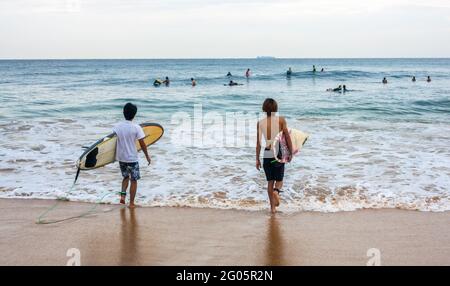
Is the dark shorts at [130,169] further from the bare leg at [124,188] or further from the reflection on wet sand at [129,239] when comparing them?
the reflection on wet sand at [129,239]

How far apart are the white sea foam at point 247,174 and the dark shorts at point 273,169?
2.10 ft

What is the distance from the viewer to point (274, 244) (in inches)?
189

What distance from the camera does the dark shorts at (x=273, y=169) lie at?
5762mm

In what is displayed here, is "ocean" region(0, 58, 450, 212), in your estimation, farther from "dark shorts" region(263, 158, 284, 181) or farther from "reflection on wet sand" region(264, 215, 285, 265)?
"reflection on wet sand" region(264, 215, 285, 265)

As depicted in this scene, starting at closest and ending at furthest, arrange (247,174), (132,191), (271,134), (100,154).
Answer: (271,134) → (132,191) → (100,154) → (247,174)

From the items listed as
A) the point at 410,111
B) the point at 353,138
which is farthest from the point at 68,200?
the point at 410,111

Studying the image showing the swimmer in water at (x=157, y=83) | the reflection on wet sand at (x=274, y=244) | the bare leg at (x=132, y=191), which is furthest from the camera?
the swimmer in water at (x=157, y=83)

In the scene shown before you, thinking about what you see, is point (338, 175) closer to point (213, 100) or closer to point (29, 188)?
point (29, 188)

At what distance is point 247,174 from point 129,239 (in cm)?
355

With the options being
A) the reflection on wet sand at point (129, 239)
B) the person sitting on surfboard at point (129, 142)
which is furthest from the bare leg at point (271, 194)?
the reflection on wet sand at point (129, 239)

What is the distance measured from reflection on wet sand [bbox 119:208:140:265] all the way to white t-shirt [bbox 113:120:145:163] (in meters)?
0.78

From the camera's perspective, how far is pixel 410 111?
61.8 feet

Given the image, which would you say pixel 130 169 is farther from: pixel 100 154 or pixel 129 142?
pixel 100 154

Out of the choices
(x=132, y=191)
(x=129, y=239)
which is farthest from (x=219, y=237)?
(x=132, y=191)
